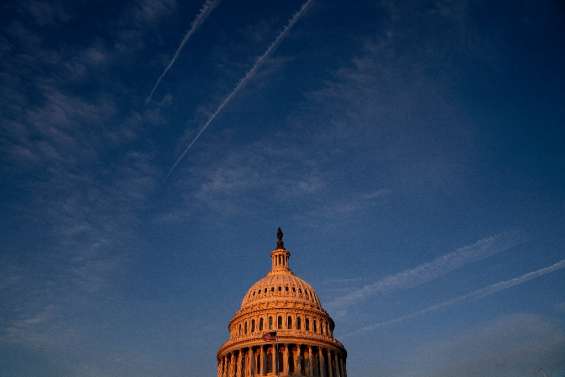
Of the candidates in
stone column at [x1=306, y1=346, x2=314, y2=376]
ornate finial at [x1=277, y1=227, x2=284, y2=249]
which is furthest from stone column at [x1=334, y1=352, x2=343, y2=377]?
ornate finial at [x1=277, y1=227, x2=284, y2=249]

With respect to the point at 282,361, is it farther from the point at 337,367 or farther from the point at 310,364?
the point at 337,367

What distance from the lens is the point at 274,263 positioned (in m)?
112

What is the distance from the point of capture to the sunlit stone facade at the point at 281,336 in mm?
87562

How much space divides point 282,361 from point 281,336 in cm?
416

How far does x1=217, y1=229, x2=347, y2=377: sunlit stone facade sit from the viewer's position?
8756 centimetres

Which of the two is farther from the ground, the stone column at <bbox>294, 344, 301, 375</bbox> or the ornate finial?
the ornate finial

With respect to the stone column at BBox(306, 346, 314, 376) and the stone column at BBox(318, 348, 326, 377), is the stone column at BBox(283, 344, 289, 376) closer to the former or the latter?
the stone column at BBox(306, 346, 314, 376)

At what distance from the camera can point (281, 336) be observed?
8844 cm

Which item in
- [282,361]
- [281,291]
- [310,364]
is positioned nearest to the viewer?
[310,364]

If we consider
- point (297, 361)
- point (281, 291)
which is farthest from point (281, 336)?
point (281, 291)

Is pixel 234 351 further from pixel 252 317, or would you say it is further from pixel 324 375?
pixel 324 375

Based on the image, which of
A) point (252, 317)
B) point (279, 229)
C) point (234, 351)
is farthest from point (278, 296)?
point (279, 229)

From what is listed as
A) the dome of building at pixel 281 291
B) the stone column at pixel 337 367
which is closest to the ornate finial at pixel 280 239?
the dome of building at pixel 281 291

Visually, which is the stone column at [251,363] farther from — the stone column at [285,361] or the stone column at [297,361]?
the stone column at [297,361]
